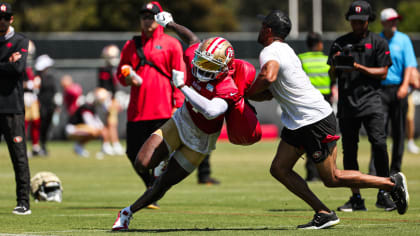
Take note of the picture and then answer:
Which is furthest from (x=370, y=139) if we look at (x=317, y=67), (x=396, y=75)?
(x=317, y=67)

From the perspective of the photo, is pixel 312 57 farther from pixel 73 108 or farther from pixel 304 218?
pixel 73 108

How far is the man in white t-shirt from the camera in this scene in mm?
9367

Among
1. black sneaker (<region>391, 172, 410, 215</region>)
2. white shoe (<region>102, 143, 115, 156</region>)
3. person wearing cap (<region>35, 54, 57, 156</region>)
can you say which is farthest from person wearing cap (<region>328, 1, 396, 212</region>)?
white shoe (<region>102, 143, 115, 156</region>)

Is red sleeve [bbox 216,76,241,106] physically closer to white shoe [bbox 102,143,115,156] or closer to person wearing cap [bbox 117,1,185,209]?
person wearing cap [bbox 117,1,185,209]

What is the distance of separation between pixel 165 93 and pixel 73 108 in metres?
16.4

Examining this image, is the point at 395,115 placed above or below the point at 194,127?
below

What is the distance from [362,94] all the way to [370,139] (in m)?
0.57

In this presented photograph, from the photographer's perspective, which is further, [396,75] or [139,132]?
[396,75]

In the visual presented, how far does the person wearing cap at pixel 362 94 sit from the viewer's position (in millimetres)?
11383

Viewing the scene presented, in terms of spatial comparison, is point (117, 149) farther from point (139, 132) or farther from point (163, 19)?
point (163, 19)

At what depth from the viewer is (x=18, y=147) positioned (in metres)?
11.3

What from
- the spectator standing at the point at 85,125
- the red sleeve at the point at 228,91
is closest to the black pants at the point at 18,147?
the red sleeve at the point at 228,91

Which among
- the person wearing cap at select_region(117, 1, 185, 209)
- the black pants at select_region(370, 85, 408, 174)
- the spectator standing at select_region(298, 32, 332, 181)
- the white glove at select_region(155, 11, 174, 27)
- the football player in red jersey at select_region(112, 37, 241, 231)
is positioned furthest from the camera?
the spectator standing at select_region(298, 32, 332, 181)

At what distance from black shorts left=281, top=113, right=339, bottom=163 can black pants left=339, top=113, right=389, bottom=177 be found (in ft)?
6.82
